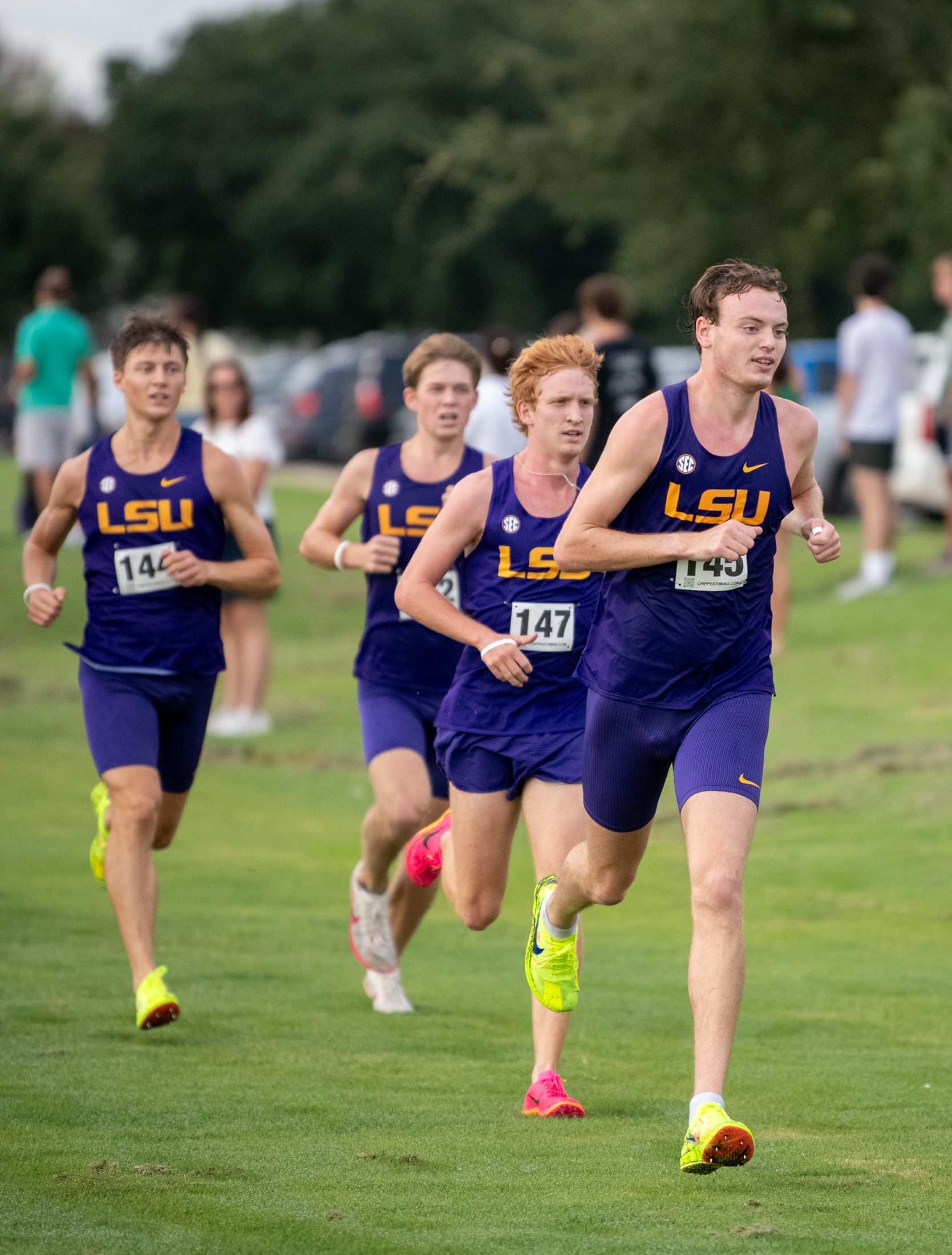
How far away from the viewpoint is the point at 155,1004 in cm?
632

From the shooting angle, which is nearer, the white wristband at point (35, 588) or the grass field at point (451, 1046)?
the grass field at point (451, 1046)

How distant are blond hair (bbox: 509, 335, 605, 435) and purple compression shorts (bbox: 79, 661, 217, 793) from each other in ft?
5.49

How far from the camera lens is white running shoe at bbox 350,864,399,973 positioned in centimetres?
705

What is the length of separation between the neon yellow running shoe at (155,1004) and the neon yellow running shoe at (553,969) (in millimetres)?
1271

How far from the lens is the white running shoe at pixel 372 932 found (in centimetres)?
705

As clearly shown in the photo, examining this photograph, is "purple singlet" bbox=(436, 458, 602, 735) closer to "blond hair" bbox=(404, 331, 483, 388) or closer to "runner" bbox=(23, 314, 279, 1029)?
"blond hair" bbox=(404, 331, 483, 388)

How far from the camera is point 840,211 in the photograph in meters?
24.9

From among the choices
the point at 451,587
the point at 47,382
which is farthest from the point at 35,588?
the point at 47,382

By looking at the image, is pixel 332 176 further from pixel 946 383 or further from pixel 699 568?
pixel 699 568

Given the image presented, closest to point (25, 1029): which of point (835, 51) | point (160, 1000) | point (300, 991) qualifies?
point (160, 1000)

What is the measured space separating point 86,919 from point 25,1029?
2.10m

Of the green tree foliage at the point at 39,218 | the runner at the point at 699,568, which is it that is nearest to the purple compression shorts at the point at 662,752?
the runner at the point at 699,568

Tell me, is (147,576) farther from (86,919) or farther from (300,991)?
(86,919)

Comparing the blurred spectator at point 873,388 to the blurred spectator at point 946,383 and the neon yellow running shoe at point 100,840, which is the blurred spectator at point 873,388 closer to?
the blurred spectator at point 946,383
